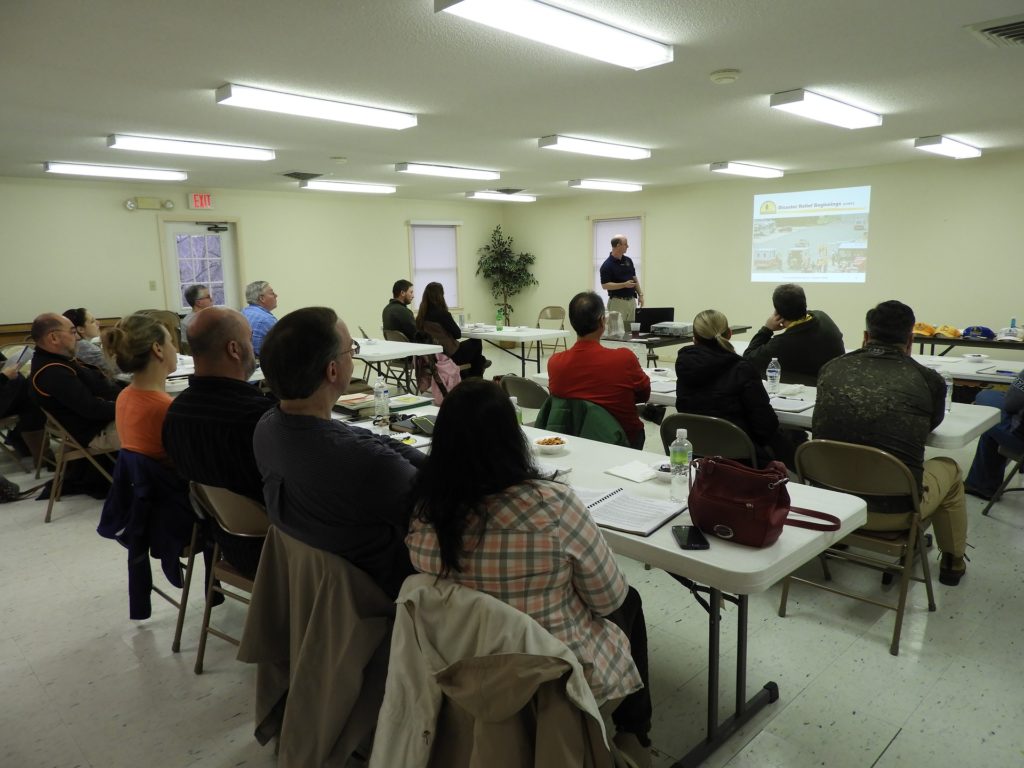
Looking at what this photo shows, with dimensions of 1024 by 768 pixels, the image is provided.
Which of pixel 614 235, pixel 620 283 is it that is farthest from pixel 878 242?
pixel 614 235

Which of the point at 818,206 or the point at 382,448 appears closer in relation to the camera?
the point at 382,448

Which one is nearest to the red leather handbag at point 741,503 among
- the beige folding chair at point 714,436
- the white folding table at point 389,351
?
the beige folding chair at point 714,436

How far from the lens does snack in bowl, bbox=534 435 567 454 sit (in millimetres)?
2629

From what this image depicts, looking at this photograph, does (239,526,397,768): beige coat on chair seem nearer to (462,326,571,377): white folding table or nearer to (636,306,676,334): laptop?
(636,306,676,334): laptop

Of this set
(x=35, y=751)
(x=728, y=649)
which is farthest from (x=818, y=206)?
(x=35, y=751)

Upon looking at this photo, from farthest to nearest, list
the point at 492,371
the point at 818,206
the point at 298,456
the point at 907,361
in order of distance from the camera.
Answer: the point at 492,371 < the point at 818,206 < the point at 907,361 < the point at 298,456

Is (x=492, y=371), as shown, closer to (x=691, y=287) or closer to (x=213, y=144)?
(x=691, y=287)

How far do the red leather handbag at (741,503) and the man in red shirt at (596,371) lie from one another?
56.7 inches

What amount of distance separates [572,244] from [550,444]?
9.15m

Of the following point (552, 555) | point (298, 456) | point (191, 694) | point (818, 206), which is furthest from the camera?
point (818, 206)

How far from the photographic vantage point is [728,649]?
8.39ft

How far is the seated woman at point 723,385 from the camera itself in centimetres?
315

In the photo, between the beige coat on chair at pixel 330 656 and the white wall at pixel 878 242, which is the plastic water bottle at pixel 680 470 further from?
the white wall at pixel 878 242

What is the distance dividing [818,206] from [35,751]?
30.4 feet
